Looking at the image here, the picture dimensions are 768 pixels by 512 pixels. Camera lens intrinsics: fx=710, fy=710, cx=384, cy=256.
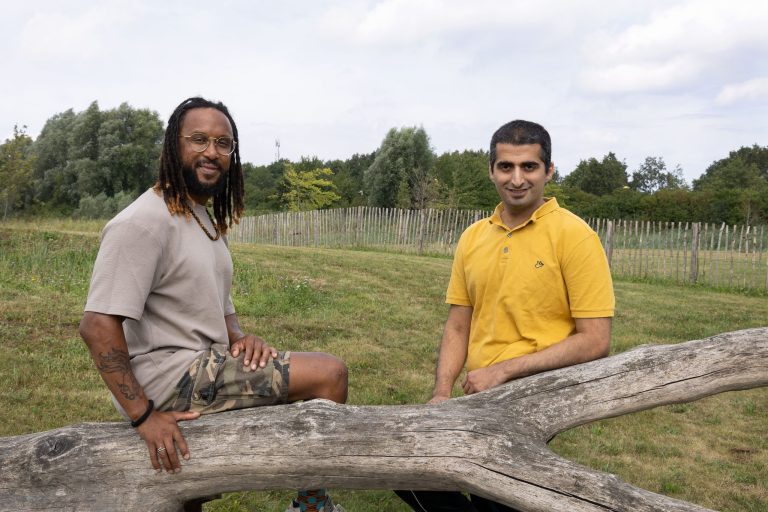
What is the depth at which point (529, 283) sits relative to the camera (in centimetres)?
297

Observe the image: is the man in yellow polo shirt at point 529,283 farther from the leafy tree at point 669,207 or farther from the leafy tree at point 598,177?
the leafy tree at point 598,177

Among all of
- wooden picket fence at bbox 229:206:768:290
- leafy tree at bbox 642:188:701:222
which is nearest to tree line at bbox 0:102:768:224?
leafy tree at bbox 642:188:701:222

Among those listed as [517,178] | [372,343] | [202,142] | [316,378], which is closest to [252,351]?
[316,378]

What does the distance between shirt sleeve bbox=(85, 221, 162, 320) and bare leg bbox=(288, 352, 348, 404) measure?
0.68 metres

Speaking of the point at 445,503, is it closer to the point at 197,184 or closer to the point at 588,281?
the point at 588,281

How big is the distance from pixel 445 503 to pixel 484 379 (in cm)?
62

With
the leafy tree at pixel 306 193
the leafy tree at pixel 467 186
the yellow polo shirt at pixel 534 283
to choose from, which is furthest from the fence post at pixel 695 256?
the leafy tree at pixel 306 193

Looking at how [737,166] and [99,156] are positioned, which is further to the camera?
[737,166]

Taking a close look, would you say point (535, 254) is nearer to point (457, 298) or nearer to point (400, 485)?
point (457, 298)

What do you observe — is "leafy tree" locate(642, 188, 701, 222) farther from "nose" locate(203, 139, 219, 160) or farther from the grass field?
"nose" locate(203, 139, 219, 160)

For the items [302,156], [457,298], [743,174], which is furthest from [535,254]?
[743,174]

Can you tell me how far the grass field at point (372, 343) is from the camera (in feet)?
17.3

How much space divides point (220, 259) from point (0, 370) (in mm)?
4713

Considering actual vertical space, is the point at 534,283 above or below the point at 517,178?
below
